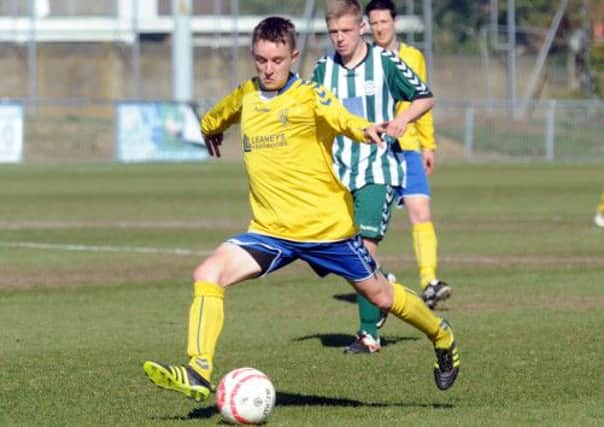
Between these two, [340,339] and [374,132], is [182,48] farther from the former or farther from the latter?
[374,132]

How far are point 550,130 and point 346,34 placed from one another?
35.3 m

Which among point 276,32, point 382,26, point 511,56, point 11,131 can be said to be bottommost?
point 11,131

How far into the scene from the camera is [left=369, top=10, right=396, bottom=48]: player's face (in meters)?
10.9

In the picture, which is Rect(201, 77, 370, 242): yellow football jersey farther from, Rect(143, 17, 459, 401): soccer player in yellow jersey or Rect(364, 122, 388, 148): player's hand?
Rect(364, 122, 388, 148): player's hand

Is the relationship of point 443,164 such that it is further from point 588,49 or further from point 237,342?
point 237,342

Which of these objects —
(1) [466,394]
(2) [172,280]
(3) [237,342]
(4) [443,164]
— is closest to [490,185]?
(4) [443,164]

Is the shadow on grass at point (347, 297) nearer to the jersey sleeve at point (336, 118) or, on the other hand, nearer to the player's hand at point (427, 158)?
the player's hand at point (427, 158)

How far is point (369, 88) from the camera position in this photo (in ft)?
31.2

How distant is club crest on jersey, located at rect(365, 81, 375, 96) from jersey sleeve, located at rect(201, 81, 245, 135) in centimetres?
187

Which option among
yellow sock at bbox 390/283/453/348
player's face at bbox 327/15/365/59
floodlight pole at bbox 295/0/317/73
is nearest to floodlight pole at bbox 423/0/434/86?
floodlight pole at bbox 295/0/317/73

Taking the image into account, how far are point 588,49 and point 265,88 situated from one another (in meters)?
48.3

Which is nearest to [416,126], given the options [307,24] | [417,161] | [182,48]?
[417,161]

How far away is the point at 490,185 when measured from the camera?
30.5 metres

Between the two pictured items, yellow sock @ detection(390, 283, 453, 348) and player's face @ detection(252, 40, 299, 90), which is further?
yellow sock @ detection(390, 283, 453, 348)
